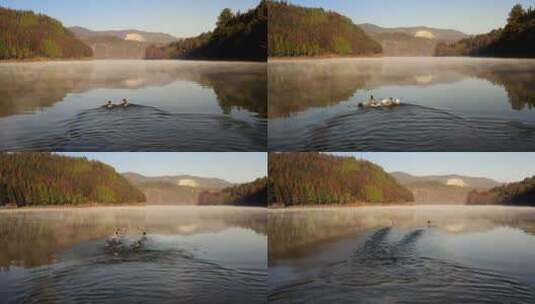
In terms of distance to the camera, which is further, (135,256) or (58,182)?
(58,182)

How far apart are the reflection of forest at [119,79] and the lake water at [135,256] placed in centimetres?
70

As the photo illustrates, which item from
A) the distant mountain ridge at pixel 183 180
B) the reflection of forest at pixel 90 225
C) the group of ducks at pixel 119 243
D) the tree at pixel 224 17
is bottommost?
the group of ducks at pixel 119 243

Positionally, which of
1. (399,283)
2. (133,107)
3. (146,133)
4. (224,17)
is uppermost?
(224,17)

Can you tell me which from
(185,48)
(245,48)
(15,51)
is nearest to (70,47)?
(15,51)

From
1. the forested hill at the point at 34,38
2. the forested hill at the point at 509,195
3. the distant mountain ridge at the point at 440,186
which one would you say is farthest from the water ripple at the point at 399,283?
the forested hill at the point at 34,38

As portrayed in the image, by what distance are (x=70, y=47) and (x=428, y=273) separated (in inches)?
107

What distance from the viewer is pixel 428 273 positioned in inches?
147

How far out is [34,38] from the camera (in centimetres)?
390

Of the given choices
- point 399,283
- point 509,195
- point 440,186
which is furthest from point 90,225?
point 509,195

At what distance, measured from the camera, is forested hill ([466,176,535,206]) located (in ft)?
12.5

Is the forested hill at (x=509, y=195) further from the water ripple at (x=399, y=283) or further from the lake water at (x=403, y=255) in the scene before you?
the water ripple at (x=399, y=283)

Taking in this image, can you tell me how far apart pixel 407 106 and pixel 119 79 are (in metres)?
1.88

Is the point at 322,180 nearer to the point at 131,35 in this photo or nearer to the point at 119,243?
the point at 119,243

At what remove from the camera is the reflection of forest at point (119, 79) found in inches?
153
